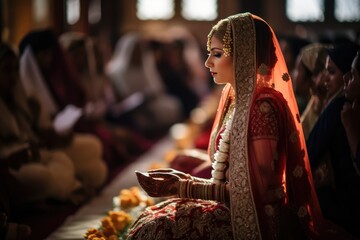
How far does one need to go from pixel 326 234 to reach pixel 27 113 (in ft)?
8.83

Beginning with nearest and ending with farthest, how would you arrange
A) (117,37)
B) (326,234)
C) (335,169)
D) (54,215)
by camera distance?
(326,234) → (335,169) → (54,215) → (117,37)

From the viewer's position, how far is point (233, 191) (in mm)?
2979

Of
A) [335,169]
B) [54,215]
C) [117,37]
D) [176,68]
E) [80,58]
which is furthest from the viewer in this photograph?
[117,37]

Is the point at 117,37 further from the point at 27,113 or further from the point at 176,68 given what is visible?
the point at 27,113

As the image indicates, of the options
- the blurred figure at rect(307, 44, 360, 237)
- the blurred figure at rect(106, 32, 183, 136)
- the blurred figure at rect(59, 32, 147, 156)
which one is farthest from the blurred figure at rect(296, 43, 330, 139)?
the blurred figure at rect(106, 32, 183, 136)

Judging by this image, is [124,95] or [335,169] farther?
[124,95]

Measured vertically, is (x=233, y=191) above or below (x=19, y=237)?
above

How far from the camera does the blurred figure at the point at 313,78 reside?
13.8ft

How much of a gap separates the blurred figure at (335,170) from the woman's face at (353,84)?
124mm

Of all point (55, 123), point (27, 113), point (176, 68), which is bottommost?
point (176, 68)

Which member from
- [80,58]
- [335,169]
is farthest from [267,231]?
[80,58]

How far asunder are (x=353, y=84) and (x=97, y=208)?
229 centimetres

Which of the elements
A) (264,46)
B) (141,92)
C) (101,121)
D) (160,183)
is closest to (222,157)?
(160,183)

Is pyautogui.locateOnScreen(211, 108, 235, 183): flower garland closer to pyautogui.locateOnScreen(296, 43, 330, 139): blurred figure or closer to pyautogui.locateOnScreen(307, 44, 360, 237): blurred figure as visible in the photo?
pyautogui.locateOnScreen(307, 44, 360, 237): blurred figure
